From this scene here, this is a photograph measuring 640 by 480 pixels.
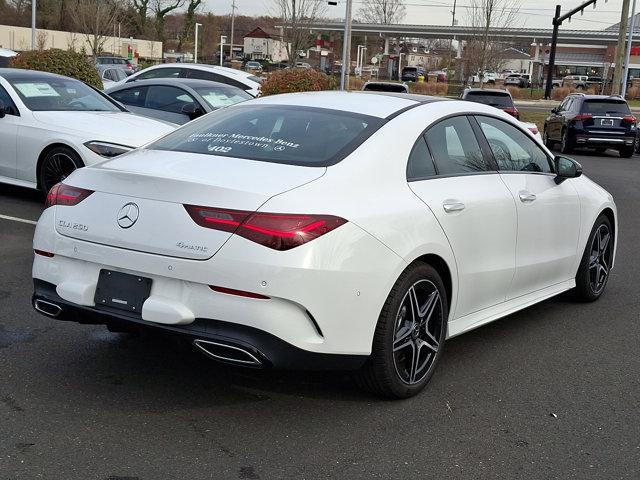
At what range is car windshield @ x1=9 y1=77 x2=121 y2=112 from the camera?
33.1ft

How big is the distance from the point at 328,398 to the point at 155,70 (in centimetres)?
1580

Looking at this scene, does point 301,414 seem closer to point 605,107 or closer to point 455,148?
point 455,148

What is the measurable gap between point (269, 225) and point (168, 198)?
20.5 inches

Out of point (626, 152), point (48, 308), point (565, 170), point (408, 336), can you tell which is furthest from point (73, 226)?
point (626, 152)

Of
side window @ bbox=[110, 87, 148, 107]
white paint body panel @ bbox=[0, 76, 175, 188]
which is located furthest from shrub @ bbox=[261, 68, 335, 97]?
white paint body panel @ bbox=[0, 76, 175, 188]

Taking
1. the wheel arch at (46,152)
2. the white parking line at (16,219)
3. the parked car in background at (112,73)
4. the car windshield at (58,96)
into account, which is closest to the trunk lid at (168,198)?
the white parking line at (16,219)

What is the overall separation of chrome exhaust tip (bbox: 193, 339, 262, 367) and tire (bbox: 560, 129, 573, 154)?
830 inches

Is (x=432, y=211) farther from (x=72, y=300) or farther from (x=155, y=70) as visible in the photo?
(x=155, y=70)

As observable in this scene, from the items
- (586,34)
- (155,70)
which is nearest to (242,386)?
(155,70)

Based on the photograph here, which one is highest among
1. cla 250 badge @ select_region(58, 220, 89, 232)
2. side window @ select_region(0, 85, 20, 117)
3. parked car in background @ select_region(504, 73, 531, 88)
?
parked car in background @ select_region(504, 73, 531, 88)

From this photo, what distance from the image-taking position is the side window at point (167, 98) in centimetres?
1333

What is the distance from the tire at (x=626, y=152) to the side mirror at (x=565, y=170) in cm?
1854

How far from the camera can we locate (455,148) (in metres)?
5.06

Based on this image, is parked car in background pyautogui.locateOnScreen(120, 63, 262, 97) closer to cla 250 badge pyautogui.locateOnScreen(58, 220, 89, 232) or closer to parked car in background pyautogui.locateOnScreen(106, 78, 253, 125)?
parked car in background pyautogui.locateOnScreen(106, 78, 253, 125)
